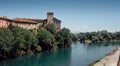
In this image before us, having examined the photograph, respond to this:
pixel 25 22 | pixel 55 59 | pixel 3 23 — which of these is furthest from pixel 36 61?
pixel 25 22

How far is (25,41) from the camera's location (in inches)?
2584

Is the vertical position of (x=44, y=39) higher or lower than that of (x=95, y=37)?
lower

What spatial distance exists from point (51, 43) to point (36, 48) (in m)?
11.9

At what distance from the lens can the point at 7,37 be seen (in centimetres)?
5553

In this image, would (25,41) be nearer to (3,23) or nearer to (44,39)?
(44,39)

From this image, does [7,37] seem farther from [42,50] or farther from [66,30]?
[66,30]

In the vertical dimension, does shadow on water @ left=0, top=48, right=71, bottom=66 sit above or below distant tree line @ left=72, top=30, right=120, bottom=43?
below

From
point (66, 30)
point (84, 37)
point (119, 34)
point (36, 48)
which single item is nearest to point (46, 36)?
point (36, 48)

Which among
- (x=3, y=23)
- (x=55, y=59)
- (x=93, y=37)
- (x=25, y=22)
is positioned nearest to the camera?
(x=55, y=59)

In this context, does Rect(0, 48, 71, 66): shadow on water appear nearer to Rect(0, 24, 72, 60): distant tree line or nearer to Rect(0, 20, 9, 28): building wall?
Rect(0, 24, 72, 60): distant tree line

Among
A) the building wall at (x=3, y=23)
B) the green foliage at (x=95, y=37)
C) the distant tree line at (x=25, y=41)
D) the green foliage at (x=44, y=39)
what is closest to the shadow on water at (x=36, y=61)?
the distant tree line at (x=25, y=41)

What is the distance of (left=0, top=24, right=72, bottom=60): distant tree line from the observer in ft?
181

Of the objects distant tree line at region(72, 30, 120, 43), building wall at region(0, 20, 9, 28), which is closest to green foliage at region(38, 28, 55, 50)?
building wall at region(0, 20, 9, 28)

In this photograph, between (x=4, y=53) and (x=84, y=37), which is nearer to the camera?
(x=4, y=53)
